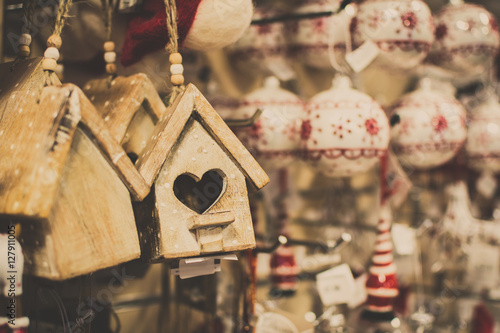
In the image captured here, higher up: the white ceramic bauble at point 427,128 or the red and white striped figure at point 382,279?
the white ceramic bauble at point 427,128

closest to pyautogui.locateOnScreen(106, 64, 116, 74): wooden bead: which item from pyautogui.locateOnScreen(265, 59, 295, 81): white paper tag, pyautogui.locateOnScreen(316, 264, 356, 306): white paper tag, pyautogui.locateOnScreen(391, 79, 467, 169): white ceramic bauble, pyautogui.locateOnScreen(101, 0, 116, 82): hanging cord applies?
pyautogui.locateOnScreen(101, 0, 116, 82): hanging cord

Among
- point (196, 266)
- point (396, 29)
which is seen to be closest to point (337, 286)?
point (196, 266)

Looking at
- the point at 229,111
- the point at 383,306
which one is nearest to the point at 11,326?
the point at 229,111

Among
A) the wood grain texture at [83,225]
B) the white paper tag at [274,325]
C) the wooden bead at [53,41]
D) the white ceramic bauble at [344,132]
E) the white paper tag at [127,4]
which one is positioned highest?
the white paper tag at [127,4]

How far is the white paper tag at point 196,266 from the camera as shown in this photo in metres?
0.68

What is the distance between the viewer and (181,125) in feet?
2.17

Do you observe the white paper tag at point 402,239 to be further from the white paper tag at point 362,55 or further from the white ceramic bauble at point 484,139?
the white paper tag at point 362,55

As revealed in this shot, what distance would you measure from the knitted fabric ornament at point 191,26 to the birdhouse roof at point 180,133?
15cm

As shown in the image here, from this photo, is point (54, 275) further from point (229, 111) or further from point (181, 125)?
point (229, 111)

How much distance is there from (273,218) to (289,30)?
509 millimetres

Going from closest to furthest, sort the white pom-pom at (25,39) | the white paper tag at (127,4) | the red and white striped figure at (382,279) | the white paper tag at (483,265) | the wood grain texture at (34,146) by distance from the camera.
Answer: the wood grain texture at (34,146) < the white pom-pom at (25,39) < the white paper tag at (127,4) < the red and white striped figure at (382,279) < the white paper tag at (483,265)

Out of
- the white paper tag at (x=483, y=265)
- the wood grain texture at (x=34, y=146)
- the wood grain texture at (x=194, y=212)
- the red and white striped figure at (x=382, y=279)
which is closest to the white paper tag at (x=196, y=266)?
the wood grain texture at (x=194, y=212)

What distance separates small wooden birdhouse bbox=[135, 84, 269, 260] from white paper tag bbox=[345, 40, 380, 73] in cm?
42

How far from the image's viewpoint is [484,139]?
1.39 meters
